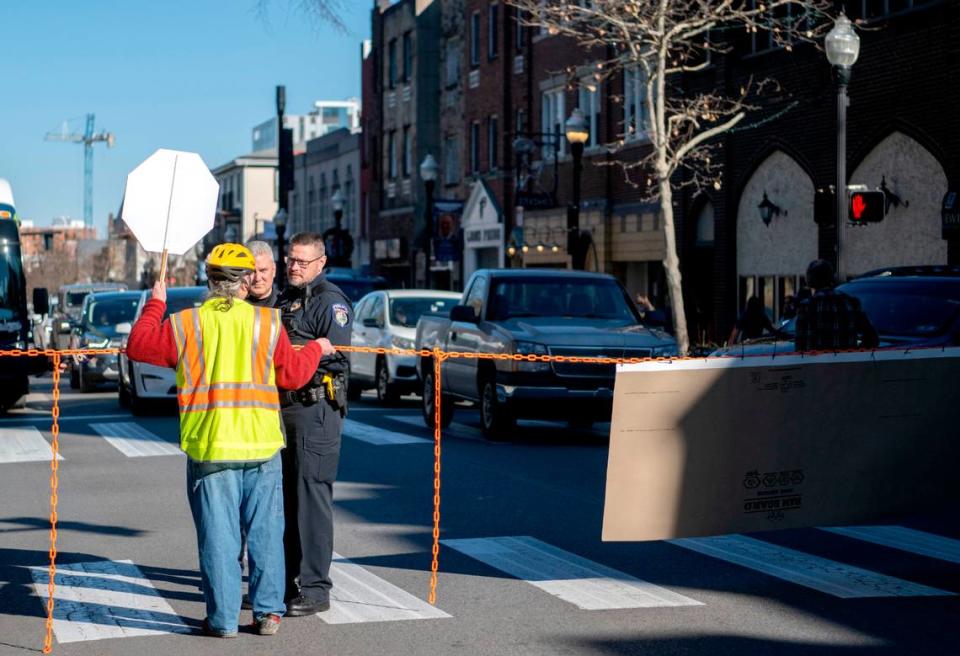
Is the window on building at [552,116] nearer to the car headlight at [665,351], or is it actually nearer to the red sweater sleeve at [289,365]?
the car headlight at [665,351]

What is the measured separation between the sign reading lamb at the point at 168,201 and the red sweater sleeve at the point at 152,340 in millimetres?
1511

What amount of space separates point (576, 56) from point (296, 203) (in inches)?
1702

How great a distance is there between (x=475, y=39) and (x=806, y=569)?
4002cm

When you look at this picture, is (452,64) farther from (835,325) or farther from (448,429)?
(835,325)

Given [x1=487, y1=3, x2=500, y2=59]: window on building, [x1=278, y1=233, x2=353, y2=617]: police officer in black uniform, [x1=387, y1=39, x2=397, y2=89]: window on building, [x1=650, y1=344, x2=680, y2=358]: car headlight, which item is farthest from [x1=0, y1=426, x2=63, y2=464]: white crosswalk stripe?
[x1=387, y1=39, x2=397, y2=89]: window on building

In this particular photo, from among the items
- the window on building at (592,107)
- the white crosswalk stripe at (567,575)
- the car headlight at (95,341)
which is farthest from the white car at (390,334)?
the window on building at (592,107)

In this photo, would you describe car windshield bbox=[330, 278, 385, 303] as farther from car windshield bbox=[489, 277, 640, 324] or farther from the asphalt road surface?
the asphalt road surface

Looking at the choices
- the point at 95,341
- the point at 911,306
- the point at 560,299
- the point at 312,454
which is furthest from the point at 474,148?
the point at 312,454

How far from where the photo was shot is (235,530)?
696cm

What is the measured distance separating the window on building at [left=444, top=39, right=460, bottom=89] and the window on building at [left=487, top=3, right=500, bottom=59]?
4128 mm

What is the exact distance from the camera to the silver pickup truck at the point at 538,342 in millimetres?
16109

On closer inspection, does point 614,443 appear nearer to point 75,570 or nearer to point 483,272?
point 75,570

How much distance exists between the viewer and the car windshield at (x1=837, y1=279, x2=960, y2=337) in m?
12.7

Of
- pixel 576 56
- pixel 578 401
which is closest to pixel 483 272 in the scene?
pixel 578 401
